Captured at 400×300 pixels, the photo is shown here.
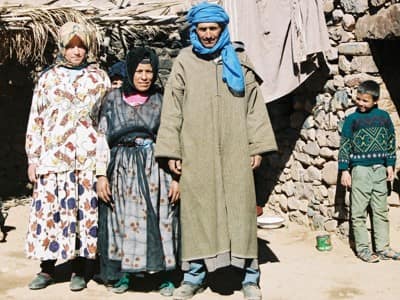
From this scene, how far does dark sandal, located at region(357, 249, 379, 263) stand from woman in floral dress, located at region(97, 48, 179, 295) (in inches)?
66.5

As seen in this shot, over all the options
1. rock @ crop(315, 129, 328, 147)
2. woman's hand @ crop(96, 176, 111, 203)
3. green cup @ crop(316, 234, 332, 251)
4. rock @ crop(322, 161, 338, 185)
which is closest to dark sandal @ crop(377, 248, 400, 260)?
Answer: green cup @ crop(316, 234, 332, 251)

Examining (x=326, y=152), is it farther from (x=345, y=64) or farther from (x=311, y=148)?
(x=345, y=64)

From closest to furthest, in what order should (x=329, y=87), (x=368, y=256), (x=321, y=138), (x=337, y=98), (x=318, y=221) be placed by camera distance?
(x=368, y=256) < (x=337, y=98) < (x=329, y=87) < (x=321, y=138) < (x=318, y=221)

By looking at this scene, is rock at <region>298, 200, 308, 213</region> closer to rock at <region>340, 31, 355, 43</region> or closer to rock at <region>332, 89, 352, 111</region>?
rock at <region>332, 89, 352, 111</region>

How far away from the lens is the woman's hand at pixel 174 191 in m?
4.69

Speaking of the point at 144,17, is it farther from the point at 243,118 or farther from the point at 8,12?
the point at 243,118

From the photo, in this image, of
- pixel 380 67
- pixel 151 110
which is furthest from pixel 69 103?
pixel 380 67

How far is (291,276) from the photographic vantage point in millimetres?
5281

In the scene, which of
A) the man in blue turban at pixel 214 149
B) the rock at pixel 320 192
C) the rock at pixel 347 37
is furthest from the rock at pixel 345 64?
the man in blue turban at pixel 214 149

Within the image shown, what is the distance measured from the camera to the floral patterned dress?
4.78 metres

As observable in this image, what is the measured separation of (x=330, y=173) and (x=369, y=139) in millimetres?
878

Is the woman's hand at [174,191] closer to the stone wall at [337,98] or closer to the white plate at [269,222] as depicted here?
the stone wall at [337,98]

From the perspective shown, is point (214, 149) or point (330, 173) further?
point (330, 173)

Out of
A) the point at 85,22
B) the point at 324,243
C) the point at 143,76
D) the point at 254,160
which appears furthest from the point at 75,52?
the point at 324,243
